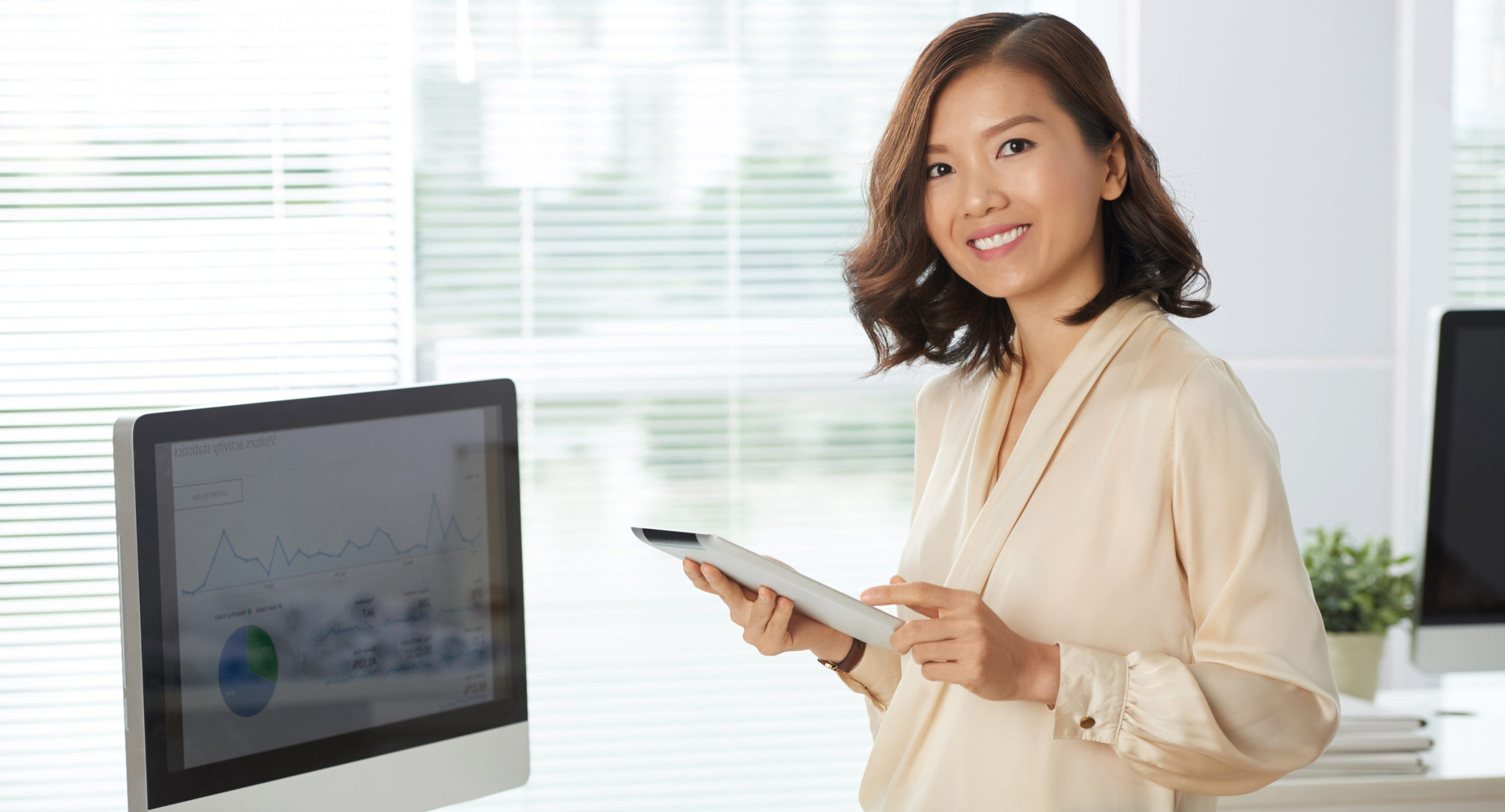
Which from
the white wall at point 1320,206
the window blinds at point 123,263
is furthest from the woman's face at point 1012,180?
the window blinds at point 123,263

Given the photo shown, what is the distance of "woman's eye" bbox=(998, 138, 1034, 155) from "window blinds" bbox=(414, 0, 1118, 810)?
152 centimetres

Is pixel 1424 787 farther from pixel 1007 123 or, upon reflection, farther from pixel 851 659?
pixel 1007 123

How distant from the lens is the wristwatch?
1594mm

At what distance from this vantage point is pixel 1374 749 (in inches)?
→ 69.2

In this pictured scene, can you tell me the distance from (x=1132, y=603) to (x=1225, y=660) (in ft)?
0.38

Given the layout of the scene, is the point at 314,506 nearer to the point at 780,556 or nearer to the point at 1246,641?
the point at 1246,641

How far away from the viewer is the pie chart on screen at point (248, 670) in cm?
124

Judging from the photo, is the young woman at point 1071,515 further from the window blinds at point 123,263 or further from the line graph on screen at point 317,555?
the window blinds at point 123,263

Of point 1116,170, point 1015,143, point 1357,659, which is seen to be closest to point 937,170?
point 1015,143

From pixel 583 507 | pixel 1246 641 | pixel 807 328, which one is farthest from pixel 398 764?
pixel 807 328

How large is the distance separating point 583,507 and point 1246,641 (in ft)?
6.24

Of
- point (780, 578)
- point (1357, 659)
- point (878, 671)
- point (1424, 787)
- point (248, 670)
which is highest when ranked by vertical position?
point (780, 578)

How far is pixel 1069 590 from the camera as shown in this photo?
1.29m

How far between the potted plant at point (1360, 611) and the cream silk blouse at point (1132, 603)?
822 millimetres
